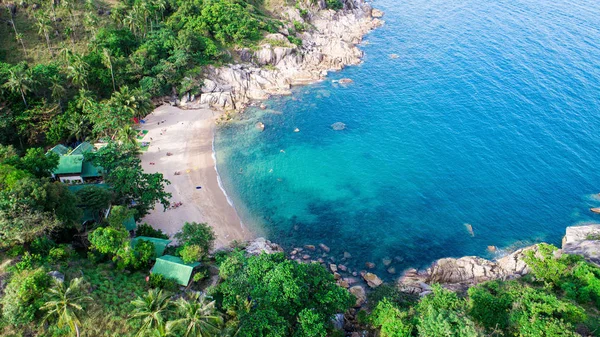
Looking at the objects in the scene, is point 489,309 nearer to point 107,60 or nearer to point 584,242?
point 584,242

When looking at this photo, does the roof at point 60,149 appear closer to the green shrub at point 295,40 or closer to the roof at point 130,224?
the roof at point 130,224

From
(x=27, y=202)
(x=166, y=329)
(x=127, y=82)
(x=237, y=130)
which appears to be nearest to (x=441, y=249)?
(x=166, y=329)

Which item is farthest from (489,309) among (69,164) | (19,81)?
(19,81)

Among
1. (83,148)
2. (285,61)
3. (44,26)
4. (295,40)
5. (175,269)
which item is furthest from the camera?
(295,40)

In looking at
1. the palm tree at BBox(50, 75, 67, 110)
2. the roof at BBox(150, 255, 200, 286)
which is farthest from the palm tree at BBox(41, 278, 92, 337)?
the palm tree at BBox(50, 75, 67, 110)

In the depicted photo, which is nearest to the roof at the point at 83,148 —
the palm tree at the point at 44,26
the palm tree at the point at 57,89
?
the palm tree at the point at 57,89

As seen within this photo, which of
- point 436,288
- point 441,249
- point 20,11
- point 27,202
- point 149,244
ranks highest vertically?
point 20,11

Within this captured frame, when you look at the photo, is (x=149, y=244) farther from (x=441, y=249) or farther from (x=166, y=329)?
(x=441, y=249)
